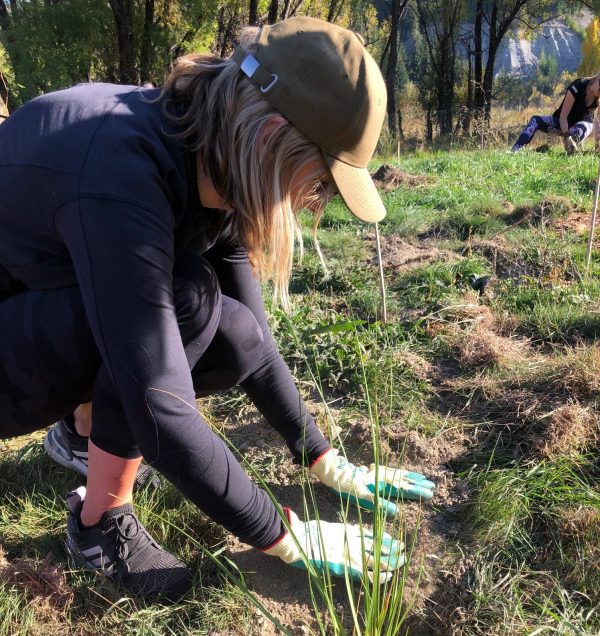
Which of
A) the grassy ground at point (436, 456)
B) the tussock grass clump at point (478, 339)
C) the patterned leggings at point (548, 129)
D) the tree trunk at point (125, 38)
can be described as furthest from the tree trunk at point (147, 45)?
the tussock grass clump at point (478, 339)

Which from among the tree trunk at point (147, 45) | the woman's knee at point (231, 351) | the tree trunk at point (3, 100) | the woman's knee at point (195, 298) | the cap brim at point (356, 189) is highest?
the tree trunk at point (147, 45)

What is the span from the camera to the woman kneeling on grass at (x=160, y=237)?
3.56 feet

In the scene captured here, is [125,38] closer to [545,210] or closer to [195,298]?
[545,210]

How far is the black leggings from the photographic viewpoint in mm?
1203

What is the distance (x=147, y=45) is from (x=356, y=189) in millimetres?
12928

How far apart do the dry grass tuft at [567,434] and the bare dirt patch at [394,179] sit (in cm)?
381

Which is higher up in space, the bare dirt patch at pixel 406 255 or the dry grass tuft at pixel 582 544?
the bare dirt patch at pixel 406 255

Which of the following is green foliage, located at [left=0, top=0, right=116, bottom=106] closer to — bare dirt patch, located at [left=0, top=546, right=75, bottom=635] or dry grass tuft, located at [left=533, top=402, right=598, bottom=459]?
bare dirt patch, located at [left=0, top=546, right=75, bottom=635]

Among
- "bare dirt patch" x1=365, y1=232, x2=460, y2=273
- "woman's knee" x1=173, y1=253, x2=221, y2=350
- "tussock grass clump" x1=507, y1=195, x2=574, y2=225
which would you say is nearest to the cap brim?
"woman's knee" x1=173, y1=253, x2=221, y2=350

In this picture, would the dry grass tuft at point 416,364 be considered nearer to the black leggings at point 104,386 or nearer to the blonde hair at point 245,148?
the black leggings at point 104,386

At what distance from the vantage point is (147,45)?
1244 centimetres

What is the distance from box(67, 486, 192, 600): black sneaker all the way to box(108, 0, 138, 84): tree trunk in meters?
12.0

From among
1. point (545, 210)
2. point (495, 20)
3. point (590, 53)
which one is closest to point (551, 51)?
point (590, 53)

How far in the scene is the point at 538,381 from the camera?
210 cm
